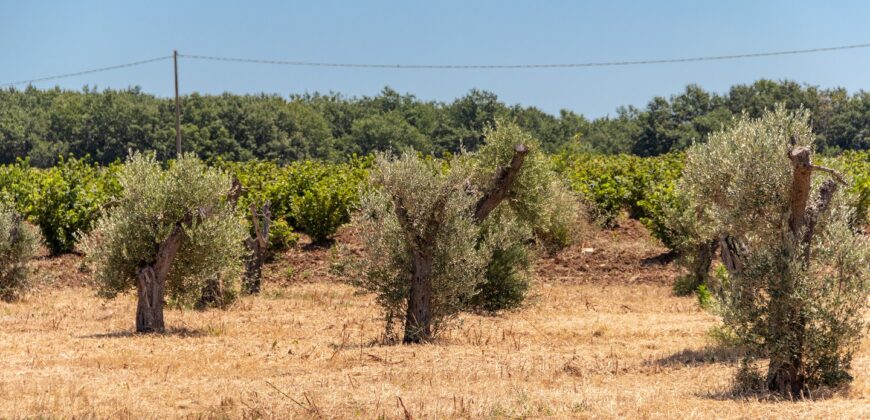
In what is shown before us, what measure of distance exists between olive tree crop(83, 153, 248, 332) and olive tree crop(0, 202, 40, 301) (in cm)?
890

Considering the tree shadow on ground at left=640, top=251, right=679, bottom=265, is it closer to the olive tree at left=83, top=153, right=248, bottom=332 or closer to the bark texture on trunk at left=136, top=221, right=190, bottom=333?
the olive tree at left=83, top=153, right=248, bottom=332

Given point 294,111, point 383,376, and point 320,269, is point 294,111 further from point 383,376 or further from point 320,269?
point 383,376

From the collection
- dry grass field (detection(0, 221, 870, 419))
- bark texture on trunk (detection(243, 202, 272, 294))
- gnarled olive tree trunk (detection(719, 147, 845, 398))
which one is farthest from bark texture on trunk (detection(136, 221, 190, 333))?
gnarled olive tree trunk (detection(719, 147, 845, 398))

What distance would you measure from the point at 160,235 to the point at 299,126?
85.9 metres

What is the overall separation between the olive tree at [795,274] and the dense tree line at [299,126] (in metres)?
77.8

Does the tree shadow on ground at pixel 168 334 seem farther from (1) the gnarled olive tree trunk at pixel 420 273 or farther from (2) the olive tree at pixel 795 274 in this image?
(2) the olive tree at pixel 795 274

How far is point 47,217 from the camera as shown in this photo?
41.1 m

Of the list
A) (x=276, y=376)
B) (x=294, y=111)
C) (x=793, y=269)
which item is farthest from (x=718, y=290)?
(x=294, y=111)

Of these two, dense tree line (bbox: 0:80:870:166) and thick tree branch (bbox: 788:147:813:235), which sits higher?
dense tree line (bbox: 0:80:870:166)

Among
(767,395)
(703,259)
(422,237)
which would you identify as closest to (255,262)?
(422,237)

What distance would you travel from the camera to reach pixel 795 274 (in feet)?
49.0

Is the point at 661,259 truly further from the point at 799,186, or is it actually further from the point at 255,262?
the point at 799,186

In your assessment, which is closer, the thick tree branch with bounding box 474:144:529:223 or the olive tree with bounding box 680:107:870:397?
the olive tree with bounding box 680:107:870:397

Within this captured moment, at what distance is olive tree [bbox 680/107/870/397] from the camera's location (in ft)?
49.3
